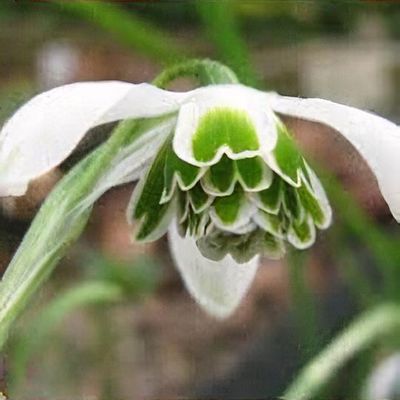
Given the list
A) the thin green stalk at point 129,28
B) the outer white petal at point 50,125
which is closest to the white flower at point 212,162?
the outer white petal at point 50,125

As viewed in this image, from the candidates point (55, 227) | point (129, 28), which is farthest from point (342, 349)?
point (129, 28)

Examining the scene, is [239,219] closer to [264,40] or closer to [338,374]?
[338,374]

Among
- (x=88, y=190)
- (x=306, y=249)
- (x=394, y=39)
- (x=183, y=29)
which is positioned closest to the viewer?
(x=88, y=190)

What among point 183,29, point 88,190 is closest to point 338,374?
point 88,190

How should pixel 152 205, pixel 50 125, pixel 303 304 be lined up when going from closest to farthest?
pixel 50 125 → pixel 152 205 → pixel 303 304

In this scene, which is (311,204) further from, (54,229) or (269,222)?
(54,229)
